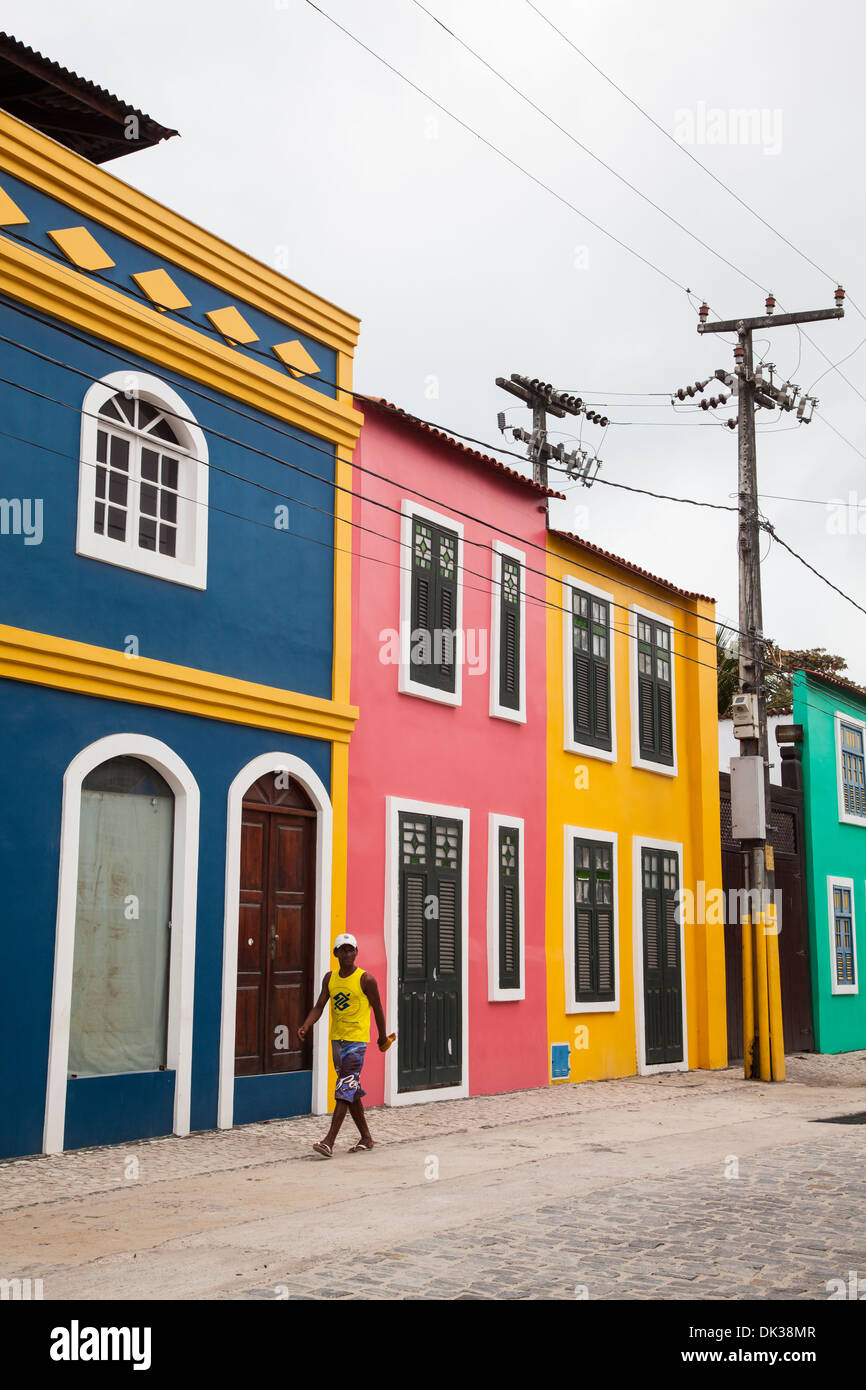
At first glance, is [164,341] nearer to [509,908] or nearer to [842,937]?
[509,908]

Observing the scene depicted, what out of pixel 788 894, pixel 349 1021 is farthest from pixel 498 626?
pixel 788 894

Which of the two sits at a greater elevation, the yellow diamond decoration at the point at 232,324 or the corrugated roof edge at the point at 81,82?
the corrugated roof edge at the point at 81,82

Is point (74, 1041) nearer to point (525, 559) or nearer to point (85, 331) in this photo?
point (85, 331)

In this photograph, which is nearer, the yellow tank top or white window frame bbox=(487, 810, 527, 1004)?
the yellow tank top

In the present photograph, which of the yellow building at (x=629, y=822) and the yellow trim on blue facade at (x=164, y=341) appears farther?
the yellow building at (x=629, y=822)

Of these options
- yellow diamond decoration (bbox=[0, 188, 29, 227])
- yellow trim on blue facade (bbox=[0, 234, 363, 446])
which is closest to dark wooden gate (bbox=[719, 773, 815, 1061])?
yellow trim on blue facade (bbox=[0, 234, 363, 446])

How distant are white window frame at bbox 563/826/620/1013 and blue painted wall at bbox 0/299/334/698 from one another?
478cm

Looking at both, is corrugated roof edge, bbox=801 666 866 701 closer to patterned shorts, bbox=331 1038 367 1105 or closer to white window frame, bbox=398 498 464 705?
white window frame, bbox=398 498 464 705

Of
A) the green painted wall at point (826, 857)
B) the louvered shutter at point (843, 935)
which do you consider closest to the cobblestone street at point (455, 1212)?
the green painted wall at point (826, 857)

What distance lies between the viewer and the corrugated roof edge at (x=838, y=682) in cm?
2236

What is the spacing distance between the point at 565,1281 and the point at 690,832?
1345 centimetres

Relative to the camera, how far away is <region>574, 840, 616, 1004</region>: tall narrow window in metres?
16.1

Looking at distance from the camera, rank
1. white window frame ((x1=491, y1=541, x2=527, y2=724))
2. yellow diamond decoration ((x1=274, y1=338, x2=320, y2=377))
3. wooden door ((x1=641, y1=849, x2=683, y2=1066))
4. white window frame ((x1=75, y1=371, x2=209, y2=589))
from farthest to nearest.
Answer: wooden door ((x1=641, y1=849, x2=683, y2=1066))
white window frame ((x1=491, y1=541, x2=527, y2=724))
yellow diamond decoration ((x1=274, y1=338, x2=320, y2=377))
white window frame ((x1=75, y1=371, x2=209, y2=589))

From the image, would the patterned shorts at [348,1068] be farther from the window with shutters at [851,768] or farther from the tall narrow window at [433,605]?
the window with shutters at [851,768]
